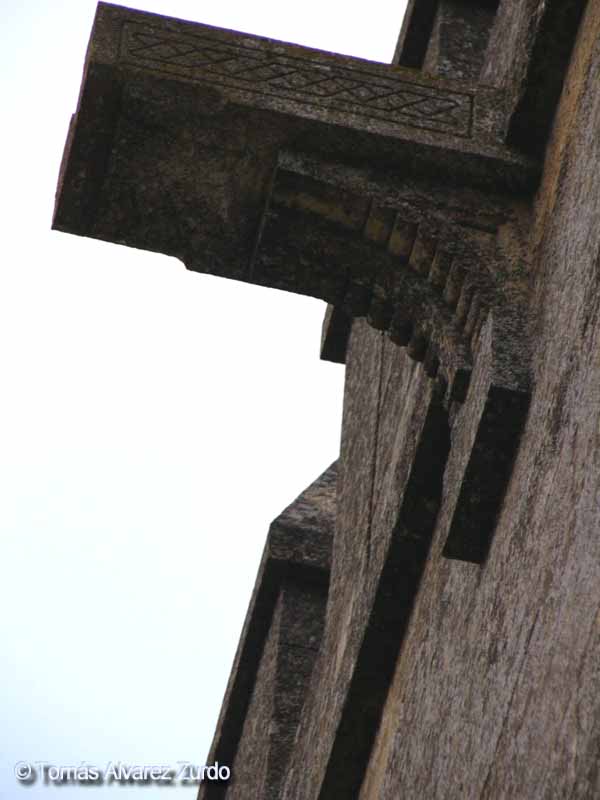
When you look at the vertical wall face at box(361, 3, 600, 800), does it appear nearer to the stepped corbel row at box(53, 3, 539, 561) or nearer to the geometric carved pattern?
the stepped corbel row at box(53, 3, 539, 561)

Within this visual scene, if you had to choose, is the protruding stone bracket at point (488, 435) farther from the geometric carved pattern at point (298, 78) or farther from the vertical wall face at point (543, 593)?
the geometric carved pattern at point (298, 78)

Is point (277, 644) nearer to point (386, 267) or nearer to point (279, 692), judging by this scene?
point (279, 692)

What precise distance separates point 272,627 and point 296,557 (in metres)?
0.35

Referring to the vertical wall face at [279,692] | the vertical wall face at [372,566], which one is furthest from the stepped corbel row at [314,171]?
the vertical wall face at [279,692]

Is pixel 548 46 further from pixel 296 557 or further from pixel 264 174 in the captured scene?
pixel 296 557

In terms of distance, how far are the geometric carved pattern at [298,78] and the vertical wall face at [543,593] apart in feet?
1.23

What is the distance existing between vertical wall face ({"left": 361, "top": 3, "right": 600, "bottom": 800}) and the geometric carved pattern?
0.37 m

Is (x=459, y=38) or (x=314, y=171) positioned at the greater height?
(x=459, y=38)

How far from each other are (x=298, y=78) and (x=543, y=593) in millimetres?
1820

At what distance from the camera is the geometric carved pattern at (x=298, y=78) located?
4961mm

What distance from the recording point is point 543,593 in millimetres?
3877

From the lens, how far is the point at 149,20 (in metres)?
5.14

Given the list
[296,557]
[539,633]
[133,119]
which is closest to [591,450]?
[539,633]

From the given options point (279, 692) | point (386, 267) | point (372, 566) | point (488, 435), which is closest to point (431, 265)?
point (386, 267)
